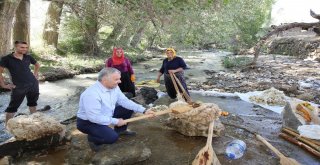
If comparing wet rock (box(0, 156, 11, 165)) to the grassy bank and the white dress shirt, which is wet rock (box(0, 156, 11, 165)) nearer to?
the white dress shirt

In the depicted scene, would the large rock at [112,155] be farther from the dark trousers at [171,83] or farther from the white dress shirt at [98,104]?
the dark trousers at [171,83]

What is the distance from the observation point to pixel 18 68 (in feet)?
18.6

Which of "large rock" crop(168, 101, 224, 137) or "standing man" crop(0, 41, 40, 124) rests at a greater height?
"standing man" crop(0, 41, 40, 124)

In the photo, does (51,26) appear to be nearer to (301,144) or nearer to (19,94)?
(19,94)

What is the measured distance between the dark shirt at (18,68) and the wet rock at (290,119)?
4702mm

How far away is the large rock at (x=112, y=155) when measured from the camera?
414cm

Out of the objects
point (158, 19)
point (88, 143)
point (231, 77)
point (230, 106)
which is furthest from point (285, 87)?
point (88, 143)

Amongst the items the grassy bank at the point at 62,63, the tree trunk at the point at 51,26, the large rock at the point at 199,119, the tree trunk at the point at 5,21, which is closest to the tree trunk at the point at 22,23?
the grassy bank at the point at 62,63

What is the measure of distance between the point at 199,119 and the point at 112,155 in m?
1.57

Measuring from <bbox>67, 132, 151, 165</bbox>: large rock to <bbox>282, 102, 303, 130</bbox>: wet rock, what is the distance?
287cm

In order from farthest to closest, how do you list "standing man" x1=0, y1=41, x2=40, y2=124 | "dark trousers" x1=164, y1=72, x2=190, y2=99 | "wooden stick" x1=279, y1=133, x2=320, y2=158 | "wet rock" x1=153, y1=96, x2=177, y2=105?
1. "wet rock" x1=153, y1=96, x2=177, y2=105
2. "dark trousers" x1=164, y1=72, x2=190, y2=99
3. "standing man" x1=0, y1=41, x2=40, y2=124
4. "wooden stick" x1=279, y1=133, x2=320, y2=158

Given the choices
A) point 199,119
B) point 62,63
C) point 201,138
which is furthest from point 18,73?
point 62,63

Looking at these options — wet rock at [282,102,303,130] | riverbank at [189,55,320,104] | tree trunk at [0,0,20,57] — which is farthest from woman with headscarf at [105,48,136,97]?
riverbank at [189,55,320,104]

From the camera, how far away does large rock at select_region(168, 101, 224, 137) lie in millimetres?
5102
